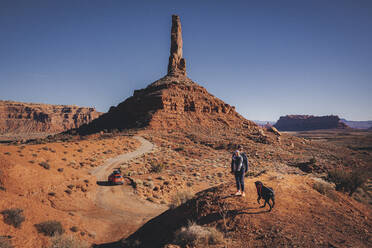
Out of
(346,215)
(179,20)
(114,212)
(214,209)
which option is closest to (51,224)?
(114,212)

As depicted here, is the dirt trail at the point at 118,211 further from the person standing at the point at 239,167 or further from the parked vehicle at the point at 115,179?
the person standing at the point at 239,167

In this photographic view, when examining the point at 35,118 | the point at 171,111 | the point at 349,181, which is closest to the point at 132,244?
the point at 349,181

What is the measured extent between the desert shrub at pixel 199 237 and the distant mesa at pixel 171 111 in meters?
37.2

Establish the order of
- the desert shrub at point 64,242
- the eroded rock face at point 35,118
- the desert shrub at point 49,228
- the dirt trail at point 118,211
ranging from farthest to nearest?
1. the eroded rock face at point 35,118
2. the dirt trail at point 118,211
3. the desert shrub at point 49,228
4. the desert shrub at point 64,242

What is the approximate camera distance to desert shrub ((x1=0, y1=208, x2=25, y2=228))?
A: 778 cm

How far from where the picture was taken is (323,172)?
2462 cm

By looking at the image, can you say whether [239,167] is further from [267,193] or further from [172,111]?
[172,111]

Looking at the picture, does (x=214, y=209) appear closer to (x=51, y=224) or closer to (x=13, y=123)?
(x=51, y=224)

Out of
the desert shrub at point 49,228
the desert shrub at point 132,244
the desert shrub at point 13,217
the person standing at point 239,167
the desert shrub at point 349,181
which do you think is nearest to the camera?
the person standing at point 239,167

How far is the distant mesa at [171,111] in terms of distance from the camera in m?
45.9

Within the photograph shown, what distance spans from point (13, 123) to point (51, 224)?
465 ft

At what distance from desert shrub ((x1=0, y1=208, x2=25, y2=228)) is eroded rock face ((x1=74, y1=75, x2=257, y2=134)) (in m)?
33.9

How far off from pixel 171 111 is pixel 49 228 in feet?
133

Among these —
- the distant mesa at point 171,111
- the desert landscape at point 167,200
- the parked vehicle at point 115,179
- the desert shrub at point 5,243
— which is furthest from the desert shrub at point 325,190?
the distant mesa at point 171,111
